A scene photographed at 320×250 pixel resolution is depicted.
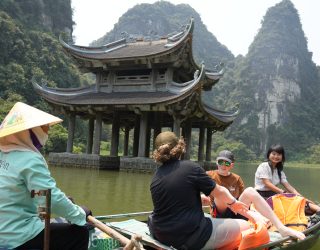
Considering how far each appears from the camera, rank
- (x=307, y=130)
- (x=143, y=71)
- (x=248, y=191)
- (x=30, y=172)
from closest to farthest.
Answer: (x=30, y=172) < (x=248, y=191) < (x=143, y=71) < (x=307, y=130)

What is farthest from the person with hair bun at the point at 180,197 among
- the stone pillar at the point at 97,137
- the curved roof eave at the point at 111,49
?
the stone pillar at the point at 97,137

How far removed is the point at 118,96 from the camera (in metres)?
17.6

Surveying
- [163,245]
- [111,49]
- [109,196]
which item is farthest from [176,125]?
[163,245]

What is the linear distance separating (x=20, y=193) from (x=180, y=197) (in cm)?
125

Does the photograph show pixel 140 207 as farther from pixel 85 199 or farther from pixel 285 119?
pixel 285 119

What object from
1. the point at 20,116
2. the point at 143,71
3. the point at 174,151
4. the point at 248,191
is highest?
the point at 143,71

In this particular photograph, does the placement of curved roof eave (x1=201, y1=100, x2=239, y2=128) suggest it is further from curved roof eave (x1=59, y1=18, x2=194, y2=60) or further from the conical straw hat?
the conical straw hat

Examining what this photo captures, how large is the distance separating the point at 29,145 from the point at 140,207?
5094mm

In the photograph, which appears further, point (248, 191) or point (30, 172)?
point (248, 191)

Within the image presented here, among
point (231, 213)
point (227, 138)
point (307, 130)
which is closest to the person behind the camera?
point (231, 213)

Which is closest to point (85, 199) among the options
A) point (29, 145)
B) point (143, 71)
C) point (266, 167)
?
point (266, 167)

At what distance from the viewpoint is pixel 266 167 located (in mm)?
5820

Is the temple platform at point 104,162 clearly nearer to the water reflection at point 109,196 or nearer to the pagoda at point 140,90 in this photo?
the pagoda at point 140,90

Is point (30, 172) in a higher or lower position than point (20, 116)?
lower
